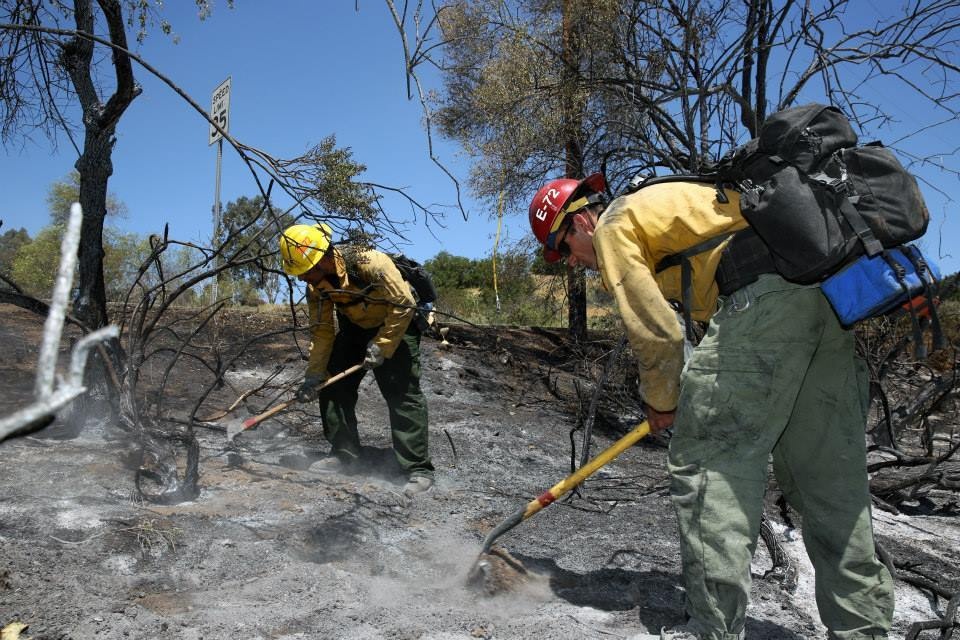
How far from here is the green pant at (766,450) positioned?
220 centimetres

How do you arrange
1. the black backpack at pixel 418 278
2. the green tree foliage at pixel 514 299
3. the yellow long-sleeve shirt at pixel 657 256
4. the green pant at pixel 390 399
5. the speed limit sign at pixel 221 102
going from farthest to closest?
the green tree foliage at pixel 514 299 → the speed limit sign at pixel 221 102 → the black backpack at pixel 418 278 → the green pant at pixel 390 399 → the yellow long-sleeve shirt at pixel 657 256

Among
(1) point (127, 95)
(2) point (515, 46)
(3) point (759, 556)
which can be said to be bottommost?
(3) point (759, 556)

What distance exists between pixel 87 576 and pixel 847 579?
278 centimetres

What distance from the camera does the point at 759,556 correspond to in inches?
137

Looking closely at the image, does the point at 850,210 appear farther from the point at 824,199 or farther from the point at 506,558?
the point at 506,558

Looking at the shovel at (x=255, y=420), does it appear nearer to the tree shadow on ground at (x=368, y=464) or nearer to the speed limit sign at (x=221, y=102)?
the tree shadow on ground at (x=368, y=464)

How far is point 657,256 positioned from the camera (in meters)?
2.45

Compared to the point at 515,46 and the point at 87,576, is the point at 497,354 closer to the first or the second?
the point at 515,46

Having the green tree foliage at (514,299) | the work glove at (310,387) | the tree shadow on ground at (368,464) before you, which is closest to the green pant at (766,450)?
the tree shadow on ground at (368,464)

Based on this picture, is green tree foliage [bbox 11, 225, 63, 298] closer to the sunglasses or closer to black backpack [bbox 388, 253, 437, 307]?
black backpack [bbox 388, 253, 437, 307]

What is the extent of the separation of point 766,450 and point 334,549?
2.06 meters

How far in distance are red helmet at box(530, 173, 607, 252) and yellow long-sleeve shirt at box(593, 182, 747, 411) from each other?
13.2 inches

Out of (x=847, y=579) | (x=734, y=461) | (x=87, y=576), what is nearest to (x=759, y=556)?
(x=847, y=579)

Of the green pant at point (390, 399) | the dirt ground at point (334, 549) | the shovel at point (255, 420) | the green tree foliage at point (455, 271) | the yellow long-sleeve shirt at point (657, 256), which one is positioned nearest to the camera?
the yellow long-sleeve shirt at point (657, 256)
